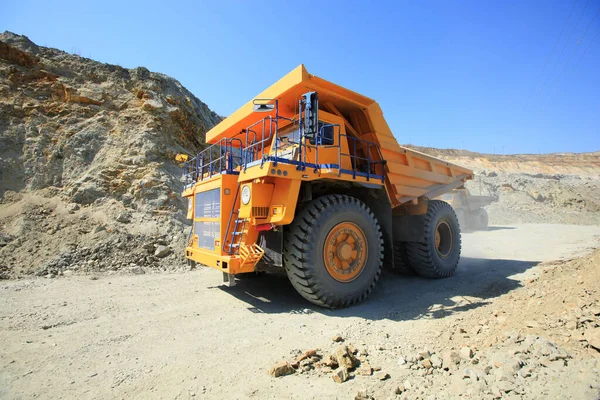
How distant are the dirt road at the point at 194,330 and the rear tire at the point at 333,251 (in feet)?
1.00

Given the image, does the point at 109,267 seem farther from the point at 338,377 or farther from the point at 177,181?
the point at 338,377

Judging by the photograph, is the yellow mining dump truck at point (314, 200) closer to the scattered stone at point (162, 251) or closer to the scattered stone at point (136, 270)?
the scattered stone at point (136, 270)

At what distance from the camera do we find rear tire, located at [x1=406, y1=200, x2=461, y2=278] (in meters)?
6.73

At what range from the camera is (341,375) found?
2604mm

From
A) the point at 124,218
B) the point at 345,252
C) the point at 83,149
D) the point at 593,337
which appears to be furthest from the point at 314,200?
the point at 83,149

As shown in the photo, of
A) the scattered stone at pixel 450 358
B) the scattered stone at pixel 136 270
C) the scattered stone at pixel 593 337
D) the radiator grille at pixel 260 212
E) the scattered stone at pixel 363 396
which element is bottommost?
the scattered stone at pixel 136 270

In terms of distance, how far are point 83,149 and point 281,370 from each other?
39.9 ft

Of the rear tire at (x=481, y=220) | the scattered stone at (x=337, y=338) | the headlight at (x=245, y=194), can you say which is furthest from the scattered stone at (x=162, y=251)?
the rear tire at (x=481, y=220)

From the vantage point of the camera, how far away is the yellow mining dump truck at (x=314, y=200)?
444cm

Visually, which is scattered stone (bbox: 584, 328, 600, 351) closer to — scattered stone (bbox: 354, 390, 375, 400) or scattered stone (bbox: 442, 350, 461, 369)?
scattered stone (bbox: 442, 350, 461, 369)

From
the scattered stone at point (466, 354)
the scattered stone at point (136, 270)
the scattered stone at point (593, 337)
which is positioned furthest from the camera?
the scattered stone at point (136, 270)

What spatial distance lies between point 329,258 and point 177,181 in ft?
28.6

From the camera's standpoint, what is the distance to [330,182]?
16.9 ft

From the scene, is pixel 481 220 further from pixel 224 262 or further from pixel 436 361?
pixel 436 361
